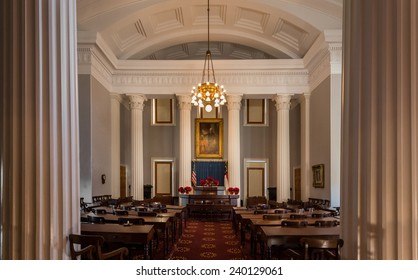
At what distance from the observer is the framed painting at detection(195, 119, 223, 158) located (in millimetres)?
17688

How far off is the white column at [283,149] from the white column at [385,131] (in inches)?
456

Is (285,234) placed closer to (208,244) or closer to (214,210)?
(208,244)

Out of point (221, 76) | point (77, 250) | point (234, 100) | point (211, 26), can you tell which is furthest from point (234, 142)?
point (77, 250)

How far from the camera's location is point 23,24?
3203 mm

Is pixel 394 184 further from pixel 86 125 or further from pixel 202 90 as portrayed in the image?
pixel 86 125

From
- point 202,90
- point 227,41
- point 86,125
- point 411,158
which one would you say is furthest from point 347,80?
point 227,41

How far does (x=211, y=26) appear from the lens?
14.7 m

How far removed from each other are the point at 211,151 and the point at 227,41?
487 cm

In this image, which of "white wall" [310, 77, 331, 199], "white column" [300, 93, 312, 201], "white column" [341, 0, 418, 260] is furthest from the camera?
"white column" [300, 93, 312, 201]

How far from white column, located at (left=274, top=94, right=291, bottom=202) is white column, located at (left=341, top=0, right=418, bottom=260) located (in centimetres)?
1159

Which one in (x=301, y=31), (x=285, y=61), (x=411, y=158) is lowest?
(x=411, y=158)

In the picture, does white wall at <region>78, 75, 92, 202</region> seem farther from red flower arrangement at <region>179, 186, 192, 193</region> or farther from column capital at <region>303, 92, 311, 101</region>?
column capital at <region>303, 92, 311, 101</region>

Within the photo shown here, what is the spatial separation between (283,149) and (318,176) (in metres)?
2.36

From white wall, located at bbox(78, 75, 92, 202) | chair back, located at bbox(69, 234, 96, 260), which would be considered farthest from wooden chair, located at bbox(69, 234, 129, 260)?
white wall, located at bbox(78, 75, 92, 202)
